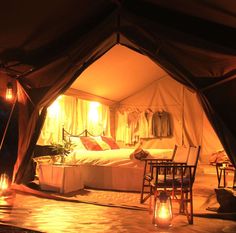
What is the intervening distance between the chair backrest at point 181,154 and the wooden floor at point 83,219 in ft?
2.02

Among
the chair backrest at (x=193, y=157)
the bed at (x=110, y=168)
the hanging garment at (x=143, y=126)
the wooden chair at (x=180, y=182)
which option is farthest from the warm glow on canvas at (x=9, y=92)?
the hanging garment at (x=143, y=126)

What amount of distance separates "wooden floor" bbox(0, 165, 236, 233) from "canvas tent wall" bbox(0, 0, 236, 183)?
932mm

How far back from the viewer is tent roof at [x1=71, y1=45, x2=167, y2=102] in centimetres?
681

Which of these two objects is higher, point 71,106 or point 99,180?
point 71,106

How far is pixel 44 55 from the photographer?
4.75 meters

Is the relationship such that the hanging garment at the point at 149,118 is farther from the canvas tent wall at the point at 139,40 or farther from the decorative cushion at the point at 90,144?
the canvas tent wall at the point at 139,40

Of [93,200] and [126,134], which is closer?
[93,200]

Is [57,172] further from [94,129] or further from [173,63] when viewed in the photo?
[94,129]

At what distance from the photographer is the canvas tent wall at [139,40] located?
3682 millimetres

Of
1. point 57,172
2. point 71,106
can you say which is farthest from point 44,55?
point 71,106

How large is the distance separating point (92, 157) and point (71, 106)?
209 centimetres

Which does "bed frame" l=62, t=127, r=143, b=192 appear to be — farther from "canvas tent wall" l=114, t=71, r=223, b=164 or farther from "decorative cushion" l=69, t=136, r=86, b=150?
"canvas tent wall" l=114, t=71, r=223, b=164

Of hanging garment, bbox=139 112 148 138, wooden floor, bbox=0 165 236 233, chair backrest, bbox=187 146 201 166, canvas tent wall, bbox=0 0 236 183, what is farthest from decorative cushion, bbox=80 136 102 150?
chair backrest, bbox=187 146 201 166

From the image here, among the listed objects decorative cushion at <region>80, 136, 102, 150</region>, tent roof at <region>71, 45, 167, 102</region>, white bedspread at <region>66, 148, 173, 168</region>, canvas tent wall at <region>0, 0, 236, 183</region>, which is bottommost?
white bedspread at <region>66, 148, 173, 168</region>
